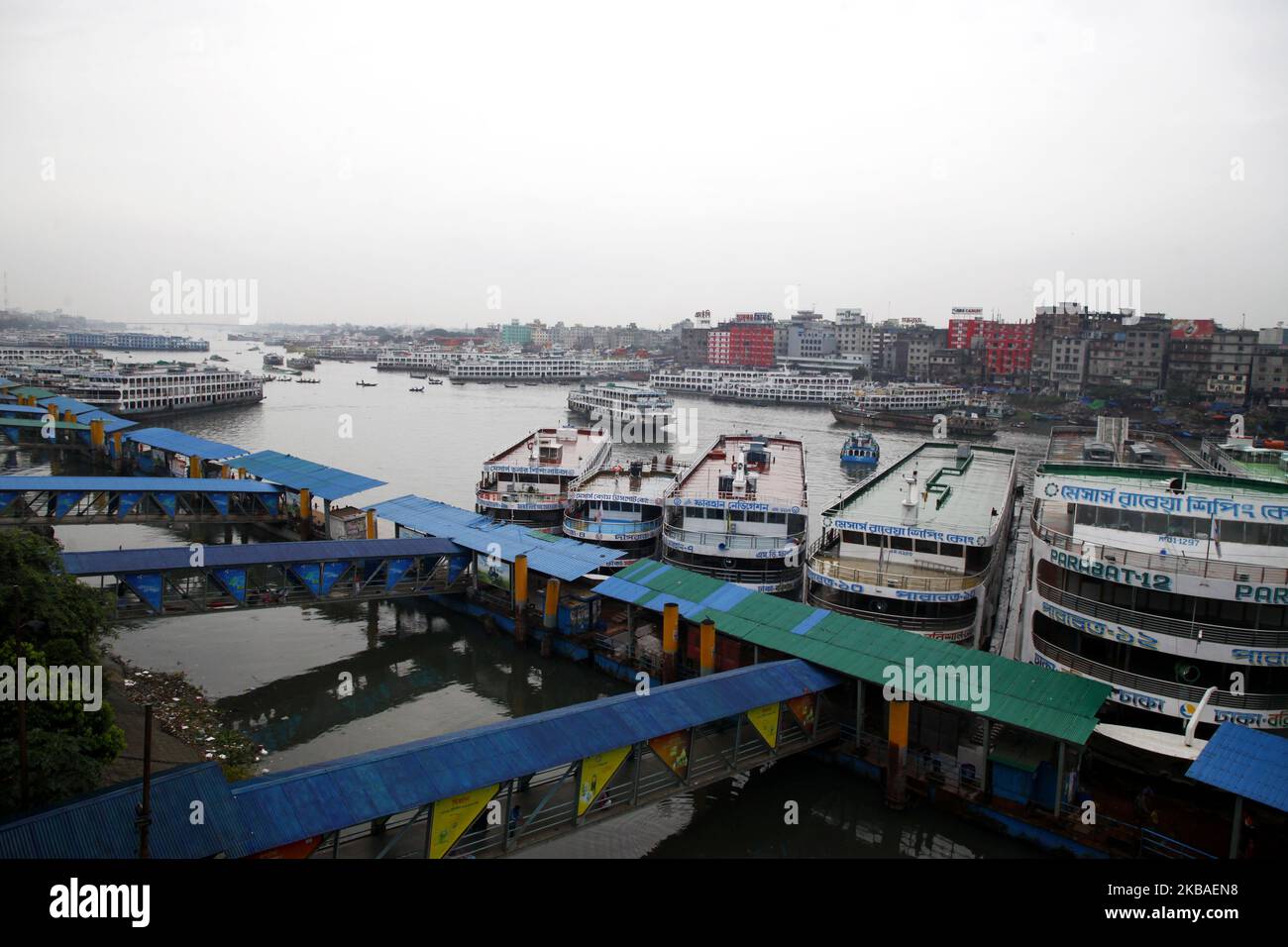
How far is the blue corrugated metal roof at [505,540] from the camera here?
61.3ft

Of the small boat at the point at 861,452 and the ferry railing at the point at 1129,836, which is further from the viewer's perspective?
the small boat at the point at 861,452

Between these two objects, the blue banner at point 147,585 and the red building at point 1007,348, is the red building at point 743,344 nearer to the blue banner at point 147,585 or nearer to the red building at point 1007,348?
the red building at point 1007,348

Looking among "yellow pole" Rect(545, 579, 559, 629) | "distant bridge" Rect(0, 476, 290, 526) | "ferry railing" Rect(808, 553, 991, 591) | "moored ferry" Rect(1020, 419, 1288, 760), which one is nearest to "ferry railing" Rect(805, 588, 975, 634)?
"ferry railing" Rect(808, 553, 991, 591)

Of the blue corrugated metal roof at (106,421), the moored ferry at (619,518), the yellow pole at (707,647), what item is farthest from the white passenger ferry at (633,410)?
the yellow pole at (707,647)

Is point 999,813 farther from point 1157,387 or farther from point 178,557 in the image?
point 1157,387

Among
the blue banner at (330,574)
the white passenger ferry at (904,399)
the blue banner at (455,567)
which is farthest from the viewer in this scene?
the white passenger ferry at (904,399)

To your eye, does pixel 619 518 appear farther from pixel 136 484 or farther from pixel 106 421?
pixel 106 421

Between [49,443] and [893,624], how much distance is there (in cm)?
4403

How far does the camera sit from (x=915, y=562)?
18.0 metres

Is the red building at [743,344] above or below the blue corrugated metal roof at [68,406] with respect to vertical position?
above

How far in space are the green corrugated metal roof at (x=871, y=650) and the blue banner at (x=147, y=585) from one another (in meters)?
8.50

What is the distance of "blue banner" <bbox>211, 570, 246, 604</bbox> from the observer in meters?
17.1

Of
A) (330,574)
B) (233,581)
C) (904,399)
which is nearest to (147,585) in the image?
(233,581)

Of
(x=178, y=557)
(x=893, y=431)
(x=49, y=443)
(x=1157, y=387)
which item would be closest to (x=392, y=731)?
(x=178, y=557)
